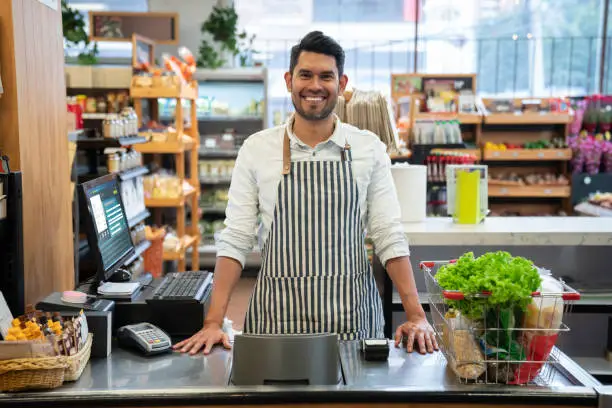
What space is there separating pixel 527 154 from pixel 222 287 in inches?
253

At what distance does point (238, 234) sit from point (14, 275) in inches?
29.2

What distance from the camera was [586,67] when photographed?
10297 mm

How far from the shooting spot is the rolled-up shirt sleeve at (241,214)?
2.54 meters

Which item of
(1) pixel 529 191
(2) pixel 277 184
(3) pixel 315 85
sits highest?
(3) pixel 315 85

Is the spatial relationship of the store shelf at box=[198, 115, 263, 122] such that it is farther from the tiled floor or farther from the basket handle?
the basket handle

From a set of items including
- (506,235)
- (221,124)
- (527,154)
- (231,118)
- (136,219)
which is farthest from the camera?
(221,124)

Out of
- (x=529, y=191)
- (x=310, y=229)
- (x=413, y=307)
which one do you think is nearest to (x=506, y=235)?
(x=413, y=307)

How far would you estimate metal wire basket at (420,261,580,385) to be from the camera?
189 centimetres

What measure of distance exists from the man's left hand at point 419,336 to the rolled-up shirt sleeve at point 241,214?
2.01ft

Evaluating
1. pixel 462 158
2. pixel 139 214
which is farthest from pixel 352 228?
pixel 462 158

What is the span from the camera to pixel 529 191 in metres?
8.20

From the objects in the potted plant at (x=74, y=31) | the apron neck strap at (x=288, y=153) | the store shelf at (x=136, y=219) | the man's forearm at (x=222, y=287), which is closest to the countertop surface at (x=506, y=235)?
the apron neck strap at (x=288, y=153)

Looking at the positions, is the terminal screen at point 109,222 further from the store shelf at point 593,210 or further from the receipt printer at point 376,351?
the store shelf at point 593,210

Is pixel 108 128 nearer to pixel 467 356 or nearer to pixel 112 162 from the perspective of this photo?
pixel 112 162
